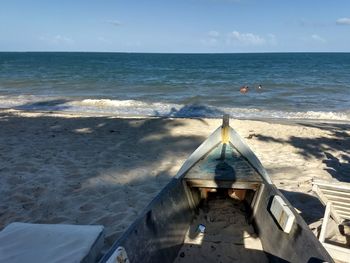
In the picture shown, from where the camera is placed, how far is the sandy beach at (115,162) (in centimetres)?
579

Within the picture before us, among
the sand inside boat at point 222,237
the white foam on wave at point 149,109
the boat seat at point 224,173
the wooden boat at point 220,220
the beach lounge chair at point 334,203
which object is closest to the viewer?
the wooden boat at point 220,220

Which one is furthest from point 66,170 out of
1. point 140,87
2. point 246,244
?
point 140,87

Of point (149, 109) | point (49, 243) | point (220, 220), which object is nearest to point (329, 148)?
point (220, 220)

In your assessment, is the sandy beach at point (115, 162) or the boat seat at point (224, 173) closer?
the boat seat at point (224, 173)

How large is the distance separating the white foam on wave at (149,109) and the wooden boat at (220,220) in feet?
37.7

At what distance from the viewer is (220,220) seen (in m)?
5.06

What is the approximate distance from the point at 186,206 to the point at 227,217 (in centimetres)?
74

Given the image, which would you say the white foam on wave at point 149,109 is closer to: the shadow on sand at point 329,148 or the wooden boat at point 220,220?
A: the shadow on sand at point 329,148

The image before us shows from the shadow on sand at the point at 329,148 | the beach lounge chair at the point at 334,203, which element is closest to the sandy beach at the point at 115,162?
the shadow on sand at the point at 329,148

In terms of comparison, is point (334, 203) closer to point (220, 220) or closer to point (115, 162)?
point (220, 220)

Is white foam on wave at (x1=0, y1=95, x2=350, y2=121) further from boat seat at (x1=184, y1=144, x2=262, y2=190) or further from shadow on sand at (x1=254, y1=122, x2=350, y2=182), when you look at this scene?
boat seat at (x1=184, y1=144, x2=262, y2=190)

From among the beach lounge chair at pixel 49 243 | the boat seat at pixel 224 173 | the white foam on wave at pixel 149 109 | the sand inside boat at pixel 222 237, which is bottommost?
the white foam on wave at pixel 149 109

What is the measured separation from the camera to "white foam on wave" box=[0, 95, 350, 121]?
17.2m

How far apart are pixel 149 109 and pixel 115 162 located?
11.0 meters
